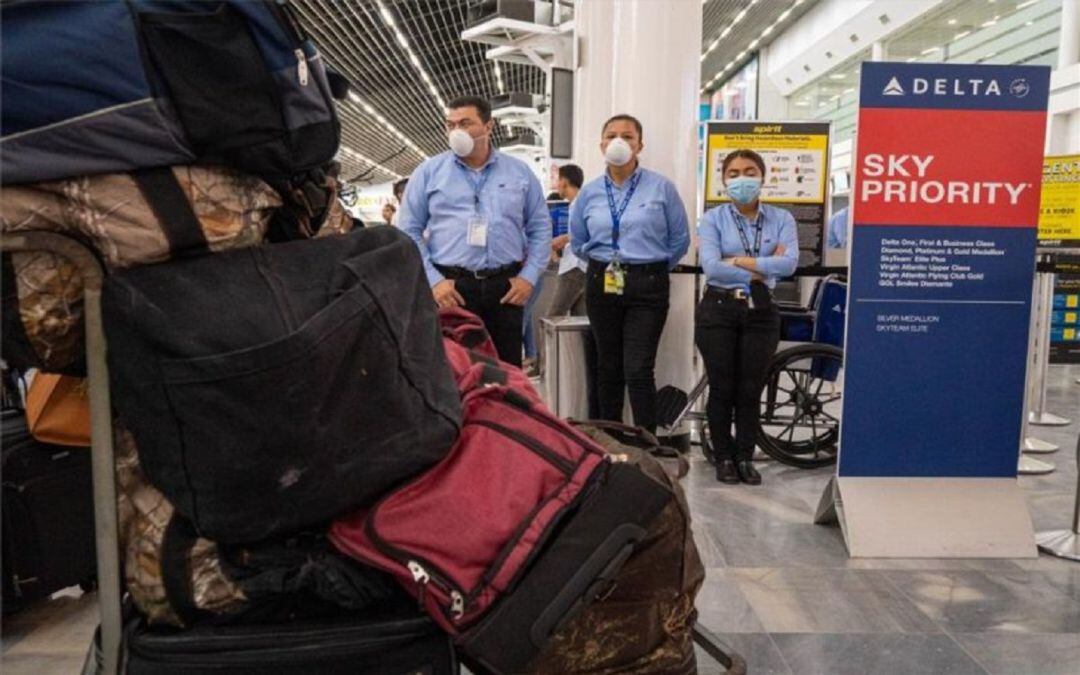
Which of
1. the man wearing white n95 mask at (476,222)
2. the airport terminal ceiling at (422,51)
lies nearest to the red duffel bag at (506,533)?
the man wearing white n95 mask at (476,222)

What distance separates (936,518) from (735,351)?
3.36 feet

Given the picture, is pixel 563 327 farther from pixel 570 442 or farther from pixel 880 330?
pixel 570 442

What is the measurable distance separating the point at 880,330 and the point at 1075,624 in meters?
0.98

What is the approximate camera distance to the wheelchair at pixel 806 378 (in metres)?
3.73

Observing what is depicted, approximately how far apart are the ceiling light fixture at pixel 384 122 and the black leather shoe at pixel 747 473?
13604mm

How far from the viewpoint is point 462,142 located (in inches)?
118

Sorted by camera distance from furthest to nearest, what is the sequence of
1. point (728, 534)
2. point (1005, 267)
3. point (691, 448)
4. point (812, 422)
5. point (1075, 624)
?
point (691, 448) → point (812, 422) → point (728, 534) → point (1005, 267) → point (1075, 624)

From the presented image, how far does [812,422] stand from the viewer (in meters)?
3.78

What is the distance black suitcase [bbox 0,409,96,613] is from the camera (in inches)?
78.5

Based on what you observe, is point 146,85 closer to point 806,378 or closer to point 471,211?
point 471,211

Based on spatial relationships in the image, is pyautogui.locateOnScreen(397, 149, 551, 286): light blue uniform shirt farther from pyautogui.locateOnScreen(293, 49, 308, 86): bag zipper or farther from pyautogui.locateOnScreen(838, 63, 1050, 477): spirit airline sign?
pyautogui.locateOnScreen(293, 49, 308, 86): bag zipper

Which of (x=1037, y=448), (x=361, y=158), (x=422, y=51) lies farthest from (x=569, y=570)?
(x=361, y=158)

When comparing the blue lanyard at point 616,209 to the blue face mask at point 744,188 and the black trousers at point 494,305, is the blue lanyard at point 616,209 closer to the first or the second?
the blue face mask at point 744,188

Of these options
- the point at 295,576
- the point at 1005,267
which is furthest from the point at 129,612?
the point at 1005,267
